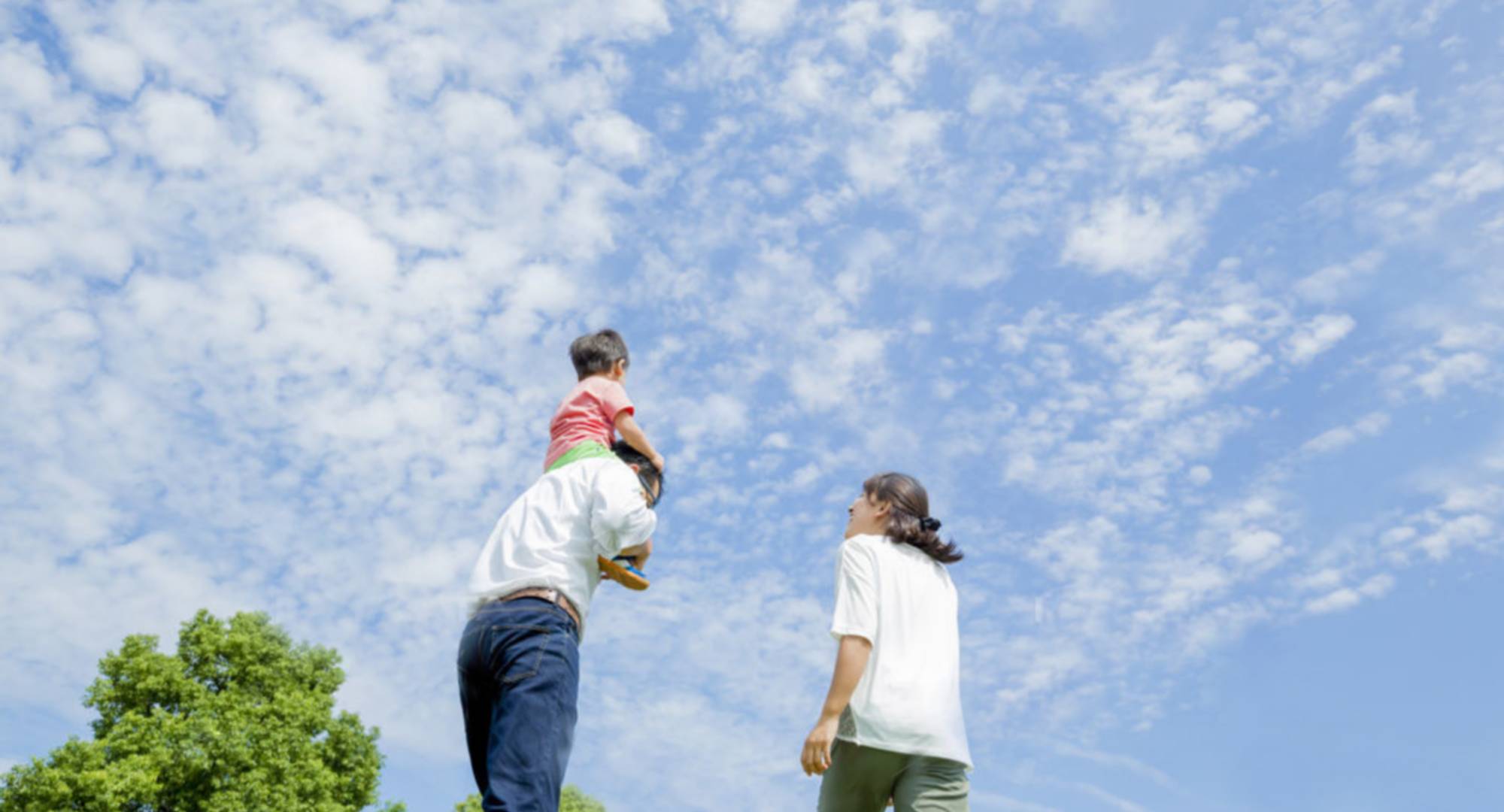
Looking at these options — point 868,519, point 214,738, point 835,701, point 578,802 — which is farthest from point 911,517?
point 578,802

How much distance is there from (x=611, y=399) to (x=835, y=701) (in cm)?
184

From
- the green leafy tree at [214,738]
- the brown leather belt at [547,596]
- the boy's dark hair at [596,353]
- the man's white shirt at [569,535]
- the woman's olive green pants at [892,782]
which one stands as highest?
the green leafy tree at [214,738]

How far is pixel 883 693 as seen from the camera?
4797 mm

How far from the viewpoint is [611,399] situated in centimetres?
534

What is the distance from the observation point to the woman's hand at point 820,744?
4.61m

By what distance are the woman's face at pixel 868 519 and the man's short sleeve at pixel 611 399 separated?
1.26 m

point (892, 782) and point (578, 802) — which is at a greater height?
point (578, 802)

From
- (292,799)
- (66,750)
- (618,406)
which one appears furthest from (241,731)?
(618,406)

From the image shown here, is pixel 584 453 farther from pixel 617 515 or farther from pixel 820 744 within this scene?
pixel 820 744

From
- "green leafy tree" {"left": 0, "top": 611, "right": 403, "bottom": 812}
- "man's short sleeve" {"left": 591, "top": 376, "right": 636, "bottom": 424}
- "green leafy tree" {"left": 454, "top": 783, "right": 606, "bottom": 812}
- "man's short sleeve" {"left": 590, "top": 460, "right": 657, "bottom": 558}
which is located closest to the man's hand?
"man's short sleeve" {"left": 590, "top": 460, "right": 657, "bottom": 558}

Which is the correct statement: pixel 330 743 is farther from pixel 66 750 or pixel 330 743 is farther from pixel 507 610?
pixel 507 610

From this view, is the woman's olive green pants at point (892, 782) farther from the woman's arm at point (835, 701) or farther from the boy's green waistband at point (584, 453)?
the boy's green waistband at point (584, 453)

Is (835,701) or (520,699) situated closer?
(520,699)

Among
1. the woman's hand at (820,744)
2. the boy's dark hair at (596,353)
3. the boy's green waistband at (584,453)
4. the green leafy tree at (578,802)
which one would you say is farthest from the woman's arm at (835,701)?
the green leafy tree at (578,802)
